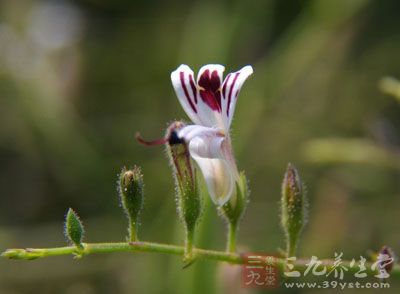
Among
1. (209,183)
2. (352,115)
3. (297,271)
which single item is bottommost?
(297,271)

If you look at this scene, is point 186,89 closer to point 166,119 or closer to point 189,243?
point 189,243

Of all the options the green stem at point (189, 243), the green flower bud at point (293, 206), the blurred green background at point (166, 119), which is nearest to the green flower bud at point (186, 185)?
the green stem at point (189, 243)

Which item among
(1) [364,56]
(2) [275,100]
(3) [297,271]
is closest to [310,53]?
(2) [275,100]

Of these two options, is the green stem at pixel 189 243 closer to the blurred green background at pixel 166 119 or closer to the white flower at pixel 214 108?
the white flower at pixel 214 108

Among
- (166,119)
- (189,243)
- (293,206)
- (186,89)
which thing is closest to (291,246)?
(293,206)

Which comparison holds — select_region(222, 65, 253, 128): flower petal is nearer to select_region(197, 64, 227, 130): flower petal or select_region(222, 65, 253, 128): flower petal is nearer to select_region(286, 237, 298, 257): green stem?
select_region(197, 64, 227, 130): flower petal

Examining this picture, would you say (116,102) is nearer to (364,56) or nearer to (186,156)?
(364,56)

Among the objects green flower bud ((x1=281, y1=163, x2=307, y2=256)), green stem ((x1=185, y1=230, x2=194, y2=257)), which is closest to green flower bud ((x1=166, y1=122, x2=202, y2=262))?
green stem ((x1=185, y1=230, x2=194, y2=257))

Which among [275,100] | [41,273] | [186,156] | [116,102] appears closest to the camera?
[186,156]

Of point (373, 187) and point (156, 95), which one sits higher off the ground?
point (156, 95)
